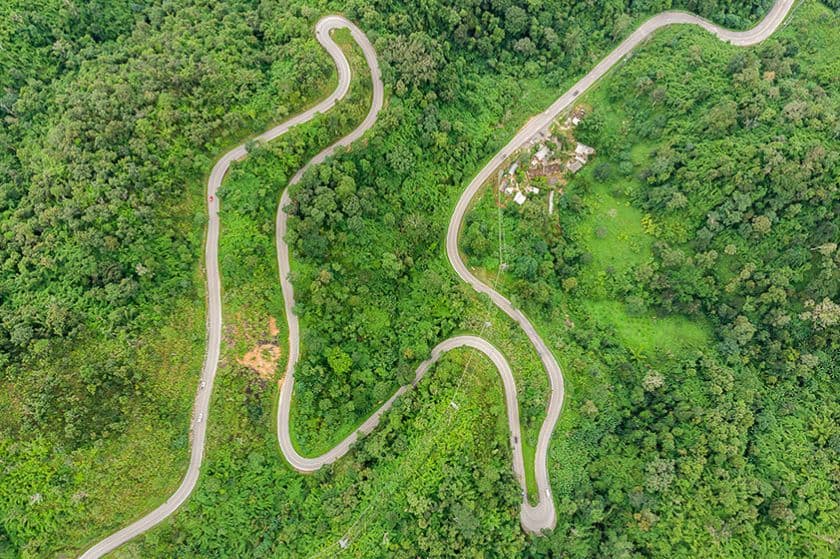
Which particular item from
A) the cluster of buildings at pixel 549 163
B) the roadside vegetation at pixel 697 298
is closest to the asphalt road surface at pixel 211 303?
the cluster of buildings at pixel 549 163

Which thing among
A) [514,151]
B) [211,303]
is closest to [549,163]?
[514,151]

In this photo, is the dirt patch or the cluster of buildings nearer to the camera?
the dirt patch

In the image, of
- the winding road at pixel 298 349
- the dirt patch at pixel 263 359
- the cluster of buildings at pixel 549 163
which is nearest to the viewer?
the winding road at pixel 298 349

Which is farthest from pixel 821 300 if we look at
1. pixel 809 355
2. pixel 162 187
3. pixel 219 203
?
pixel 162 187

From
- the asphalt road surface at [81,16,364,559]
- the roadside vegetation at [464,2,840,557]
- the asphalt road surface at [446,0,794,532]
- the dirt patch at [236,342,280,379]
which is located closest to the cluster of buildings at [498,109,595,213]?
the asphalt road surface at [446,0,794,532]

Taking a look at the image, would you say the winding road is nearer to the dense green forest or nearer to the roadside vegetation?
the dense green forest

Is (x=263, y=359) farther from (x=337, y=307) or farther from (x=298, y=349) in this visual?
(x=337, y=307)

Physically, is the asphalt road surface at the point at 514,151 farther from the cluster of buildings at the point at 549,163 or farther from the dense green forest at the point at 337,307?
the dense green forest at the point at 337,307
